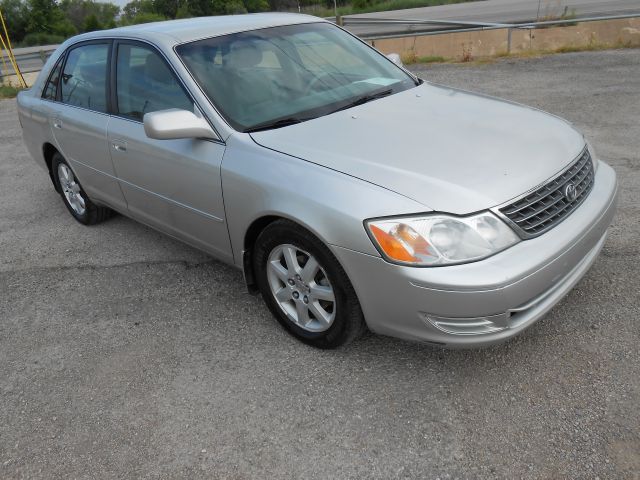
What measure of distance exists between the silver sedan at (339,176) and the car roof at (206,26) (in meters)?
0.02

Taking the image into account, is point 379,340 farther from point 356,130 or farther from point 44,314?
point 44,314

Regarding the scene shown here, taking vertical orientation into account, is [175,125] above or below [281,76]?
below

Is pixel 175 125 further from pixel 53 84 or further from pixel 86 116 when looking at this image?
pixel 53 84

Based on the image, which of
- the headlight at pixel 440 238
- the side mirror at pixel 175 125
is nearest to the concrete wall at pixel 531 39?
the side mirror at pixel 175 125

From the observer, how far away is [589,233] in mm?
2664

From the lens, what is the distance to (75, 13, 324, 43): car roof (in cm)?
347

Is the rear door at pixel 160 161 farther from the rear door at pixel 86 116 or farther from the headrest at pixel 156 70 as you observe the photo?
the rear door at pixel 86 116

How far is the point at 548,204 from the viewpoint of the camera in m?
2.55

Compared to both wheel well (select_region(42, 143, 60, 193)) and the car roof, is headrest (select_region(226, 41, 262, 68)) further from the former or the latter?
wheel well (select_region(42, 143, 60, 193))

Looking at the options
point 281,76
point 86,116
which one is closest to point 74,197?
point 86,116

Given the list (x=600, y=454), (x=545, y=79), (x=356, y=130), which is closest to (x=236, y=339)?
(x=356, y=130)

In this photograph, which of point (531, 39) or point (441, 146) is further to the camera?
point (531, 39)

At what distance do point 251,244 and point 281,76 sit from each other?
105cm

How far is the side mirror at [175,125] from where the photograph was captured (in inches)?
114
